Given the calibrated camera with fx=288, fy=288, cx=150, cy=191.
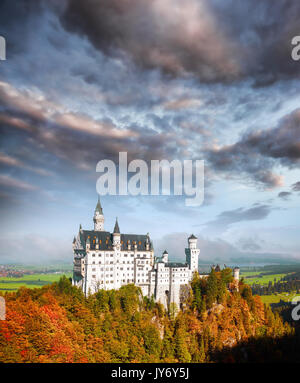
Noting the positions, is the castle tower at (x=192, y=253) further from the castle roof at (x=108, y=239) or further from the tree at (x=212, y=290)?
the castle roof at (x=108, y=239)

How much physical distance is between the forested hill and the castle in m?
2.44

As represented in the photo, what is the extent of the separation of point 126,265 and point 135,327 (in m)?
13.2

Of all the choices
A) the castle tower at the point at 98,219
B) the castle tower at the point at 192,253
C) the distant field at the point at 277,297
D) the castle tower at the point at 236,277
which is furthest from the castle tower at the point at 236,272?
the distant field at the point at 277,297

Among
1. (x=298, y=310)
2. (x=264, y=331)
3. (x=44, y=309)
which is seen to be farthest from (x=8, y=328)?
(x=298, y=310)

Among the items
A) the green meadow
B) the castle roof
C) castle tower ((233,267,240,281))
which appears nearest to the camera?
the castle roof

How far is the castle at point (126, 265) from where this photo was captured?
60.5 meters

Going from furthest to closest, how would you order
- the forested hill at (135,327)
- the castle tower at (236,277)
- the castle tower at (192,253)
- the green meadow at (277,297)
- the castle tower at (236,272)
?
the green meadow at (277,297), the castle tower at (236,272), the castle tower at (236,277), the castle tower at (192,253), the forested hill at (135,327)

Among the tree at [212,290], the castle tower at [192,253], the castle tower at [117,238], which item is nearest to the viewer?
the castle tower at [117,238]

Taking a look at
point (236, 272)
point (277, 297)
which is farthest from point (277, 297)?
point (236, 272)

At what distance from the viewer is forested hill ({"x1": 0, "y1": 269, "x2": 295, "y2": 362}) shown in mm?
42312

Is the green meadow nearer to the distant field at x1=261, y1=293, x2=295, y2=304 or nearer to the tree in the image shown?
the distant field at x1=261, y1=293, x2=295, y2=304

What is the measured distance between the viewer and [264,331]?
7288 centimetres

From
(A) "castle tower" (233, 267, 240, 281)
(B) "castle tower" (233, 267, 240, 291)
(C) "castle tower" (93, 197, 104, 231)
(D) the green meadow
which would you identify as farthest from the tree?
(D) the green meadow

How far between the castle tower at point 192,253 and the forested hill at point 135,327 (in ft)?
12.7
